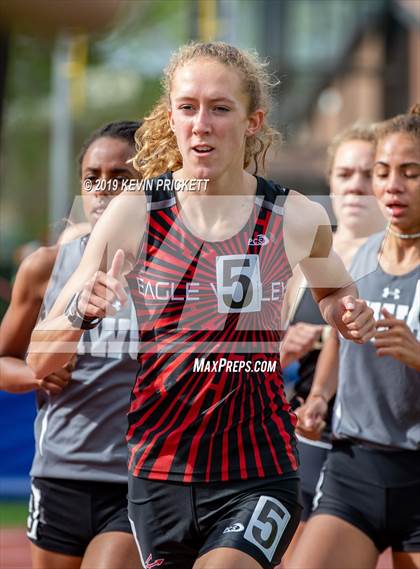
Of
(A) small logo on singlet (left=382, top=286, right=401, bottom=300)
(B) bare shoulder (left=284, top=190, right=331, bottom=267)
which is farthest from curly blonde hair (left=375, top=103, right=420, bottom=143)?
(B) bare shoulder (left=284, top=190, right=331, bottom=267)

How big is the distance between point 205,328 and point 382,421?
1079mm

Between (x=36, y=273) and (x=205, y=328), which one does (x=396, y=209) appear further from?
(x=36, y=273)

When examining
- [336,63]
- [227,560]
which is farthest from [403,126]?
[336,63]

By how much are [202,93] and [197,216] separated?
346 millimetres

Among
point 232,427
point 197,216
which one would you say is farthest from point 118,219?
point 232,427

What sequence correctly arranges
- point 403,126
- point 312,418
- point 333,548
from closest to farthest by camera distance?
1. point 333,548
2. point 403,126
3. point 312,418

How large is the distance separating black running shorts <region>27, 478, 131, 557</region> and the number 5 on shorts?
83cm

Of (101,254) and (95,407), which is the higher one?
(101,254)

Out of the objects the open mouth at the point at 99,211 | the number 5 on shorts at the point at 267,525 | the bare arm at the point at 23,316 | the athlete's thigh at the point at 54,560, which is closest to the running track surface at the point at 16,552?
the athlete's thigh at the point at 54,560

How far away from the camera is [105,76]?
3328 cm

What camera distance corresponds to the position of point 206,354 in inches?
116

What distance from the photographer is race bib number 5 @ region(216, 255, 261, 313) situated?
9.70ft

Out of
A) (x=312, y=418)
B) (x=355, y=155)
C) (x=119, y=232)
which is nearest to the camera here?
(x=119, y=232)

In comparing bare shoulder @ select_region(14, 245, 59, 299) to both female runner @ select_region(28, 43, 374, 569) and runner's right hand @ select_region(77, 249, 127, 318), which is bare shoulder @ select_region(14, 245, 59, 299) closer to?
female runner @ select_region(28, 43, 374, 569)
